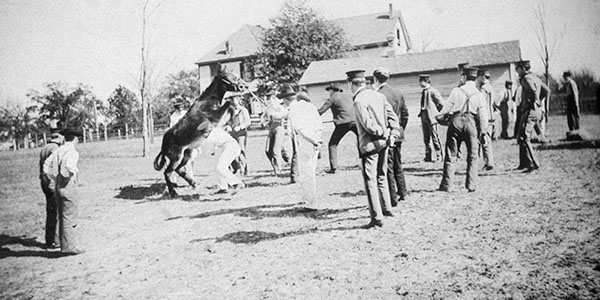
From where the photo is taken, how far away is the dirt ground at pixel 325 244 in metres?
3.62

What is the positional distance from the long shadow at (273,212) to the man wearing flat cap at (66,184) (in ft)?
5.75

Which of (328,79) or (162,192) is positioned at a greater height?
(328,79)

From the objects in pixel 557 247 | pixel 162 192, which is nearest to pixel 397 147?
pixel 557 247

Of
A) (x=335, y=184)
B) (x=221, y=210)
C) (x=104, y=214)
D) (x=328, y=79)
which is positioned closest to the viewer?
(x=221, y=210)

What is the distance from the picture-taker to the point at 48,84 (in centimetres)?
486

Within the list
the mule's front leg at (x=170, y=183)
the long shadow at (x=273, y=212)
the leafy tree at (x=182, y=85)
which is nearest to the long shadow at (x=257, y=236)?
the long shadow at (x=273, y=212)

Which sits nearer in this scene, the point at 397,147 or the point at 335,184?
the point at 397,147

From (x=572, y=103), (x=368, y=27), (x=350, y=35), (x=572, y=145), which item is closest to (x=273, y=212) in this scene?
(x=572, y=145)

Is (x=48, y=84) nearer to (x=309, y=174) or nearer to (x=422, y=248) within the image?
(x=309, y=174)

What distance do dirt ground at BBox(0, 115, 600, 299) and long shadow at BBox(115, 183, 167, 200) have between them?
0.31m

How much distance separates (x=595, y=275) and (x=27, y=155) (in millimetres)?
6843

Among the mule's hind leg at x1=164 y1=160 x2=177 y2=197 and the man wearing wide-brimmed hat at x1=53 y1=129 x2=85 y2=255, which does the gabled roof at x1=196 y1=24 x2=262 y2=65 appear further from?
the man wearing wide-brimmed hat at x1=53 y1=129 x2=85 y2=255

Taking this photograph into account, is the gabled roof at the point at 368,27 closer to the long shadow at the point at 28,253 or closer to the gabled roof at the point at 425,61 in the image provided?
the gabled roof at the point at 425,61

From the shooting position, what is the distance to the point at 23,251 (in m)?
5.58
